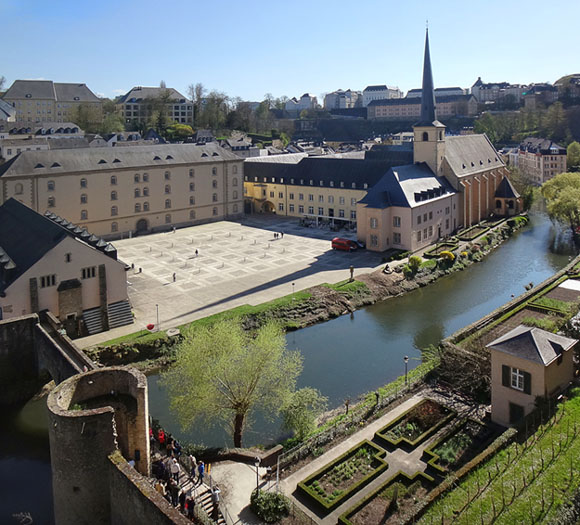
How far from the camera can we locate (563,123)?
109 meters

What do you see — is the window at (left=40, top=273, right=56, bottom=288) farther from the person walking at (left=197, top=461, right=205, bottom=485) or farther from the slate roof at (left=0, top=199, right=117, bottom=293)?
the person walking at (left=197, top=461, right=205, bottom=485)

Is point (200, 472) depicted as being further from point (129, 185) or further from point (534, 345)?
point (129, 185)

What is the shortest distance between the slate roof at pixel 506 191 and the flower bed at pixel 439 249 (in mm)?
18467

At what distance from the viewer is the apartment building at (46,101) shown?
331 feet

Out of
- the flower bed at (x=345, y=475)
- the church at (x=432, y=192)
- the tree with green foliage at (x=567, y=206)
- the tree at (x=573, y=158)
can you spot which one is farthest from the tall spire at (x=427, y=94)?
the flower bed at (x=345, y=475)

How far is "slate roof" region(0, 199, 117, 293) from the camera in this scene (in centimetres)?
2803

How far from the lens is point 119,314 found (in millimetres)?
30562

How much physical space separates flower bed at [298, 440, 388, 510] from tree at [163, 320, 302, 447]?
124 inches

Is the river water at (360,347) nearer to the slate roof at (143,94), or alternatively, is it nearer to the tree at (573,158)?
the tree at (573,158)

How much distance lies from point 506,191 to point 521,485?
53.6m

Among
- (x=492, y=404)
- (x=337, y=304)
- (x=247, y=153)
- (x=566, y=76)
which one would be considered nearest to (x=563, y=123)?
(x=566, y=76)

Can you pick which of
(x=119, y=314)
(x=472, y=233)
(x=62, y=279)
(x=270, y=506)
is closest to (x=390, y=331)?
(x=119, y=314)

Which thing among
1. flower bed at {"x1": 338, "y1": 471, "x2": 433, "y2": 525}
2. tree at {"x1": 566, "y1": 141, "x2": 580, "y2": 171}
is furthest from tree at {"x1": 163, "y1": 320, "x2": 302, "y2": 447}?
tree at {"x1": 566, "y1": 141, "x2": 580, "y2": 171}

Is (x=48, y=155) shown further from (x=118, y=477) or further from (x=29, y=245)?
(x=118, y=477)
